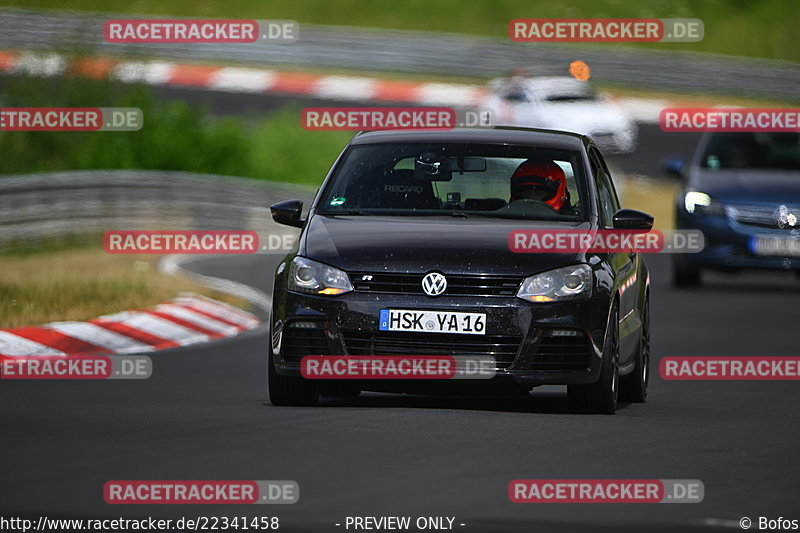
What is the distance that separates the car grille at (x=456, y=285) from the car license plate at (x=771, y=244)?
11034 millimetres

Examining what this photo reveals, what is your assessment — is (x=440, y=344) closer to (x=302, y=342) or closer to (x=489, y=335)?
(x=489, y=335)

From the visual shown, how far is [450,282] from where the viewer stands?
34.8 ft

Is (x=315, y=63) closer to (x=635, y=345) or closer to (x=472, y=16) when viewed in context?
(x=472, y=16)

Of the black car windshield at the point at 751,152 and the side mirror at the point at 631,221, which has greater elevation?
the black car windshield at the point at 751,152

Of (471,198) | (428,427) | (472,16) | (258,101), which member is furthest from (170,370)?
(472,16)

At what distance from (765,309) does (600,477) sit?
463 inches

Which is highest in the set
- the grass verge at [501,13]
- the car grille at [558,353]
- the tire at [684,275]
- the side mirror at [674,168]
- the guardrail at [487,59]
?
the grass verge at [501,13]

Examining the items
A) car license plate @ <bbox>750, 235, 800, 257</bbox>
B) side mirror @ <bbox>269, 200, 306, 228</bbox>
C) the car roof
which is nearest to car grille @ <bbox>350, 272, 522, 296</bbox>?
side mirror @ <bbox>269, 200, 306, 228</bbox>

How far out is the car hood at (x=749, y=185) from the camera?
2128 cm

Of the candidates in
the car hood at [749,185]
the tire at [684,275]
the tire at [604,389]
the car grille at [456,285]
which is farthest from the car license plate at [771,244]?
the car grille at [456,285]

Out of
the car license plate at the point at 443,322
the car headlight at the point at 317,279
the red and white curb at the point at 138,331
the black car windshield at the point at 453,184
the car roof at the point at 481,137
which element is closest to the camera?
the car license plate at the point at 443,322

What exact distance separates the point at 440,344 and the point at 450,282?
1.05 ft

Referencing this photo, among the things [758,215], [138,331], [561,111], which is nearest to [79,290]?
[138,331]

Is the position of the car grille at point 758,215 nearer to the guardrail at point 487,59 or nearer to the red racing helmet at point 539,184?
the red racing helmet at point 539,184
